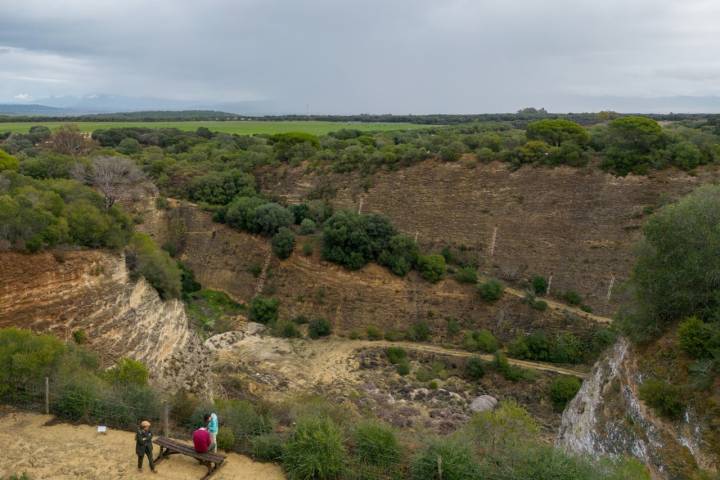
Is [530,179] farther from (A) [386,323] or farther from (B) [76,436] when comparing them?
(B) [76,436]

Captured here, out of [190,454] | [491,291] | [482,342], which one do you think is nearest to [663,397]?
[190,454]

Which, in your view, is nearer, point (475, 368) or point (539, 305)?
point (475, 368)

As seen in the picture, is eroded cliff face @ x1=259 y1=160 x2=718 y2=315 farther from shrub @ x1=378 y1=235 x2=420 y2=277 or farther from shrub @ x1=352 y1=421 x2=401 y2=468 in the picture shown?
shrub @ x1=352 y1=421 x2=401 y2=468

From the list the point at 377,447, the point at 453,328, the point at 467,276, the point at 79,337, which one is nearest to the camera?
the point at 377,447

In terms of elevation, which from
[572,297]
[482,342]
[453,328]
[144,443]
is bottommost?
[482,342]

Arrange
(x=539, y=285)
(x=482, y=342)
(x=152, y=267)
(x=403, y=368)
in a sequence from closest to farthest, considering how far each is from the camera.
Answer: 1. (x=152, y=267)
2. (x=403, y=368)
3. (x=482, y=342)
4. (x=539, y=285)

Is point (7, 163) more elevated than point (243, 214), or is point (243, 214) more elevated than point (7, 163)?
point (7, 163)

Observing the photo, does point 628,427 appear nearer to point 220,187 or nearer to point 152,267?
point 152,267

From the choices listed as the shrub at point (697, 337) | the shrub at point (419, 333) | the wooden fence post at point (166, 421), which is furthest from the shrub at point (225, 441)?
the shrub at point (419, 333)

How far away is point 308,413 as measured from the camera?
9305 mm

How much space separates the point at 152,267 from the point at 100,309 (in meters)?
2.26

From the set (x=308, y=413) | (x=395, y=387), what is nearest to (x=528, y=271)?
(x=395, y=387)

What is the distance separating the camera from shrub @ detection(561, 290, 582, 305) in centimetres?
2178

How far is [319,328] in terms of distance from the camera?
72.6 feet
